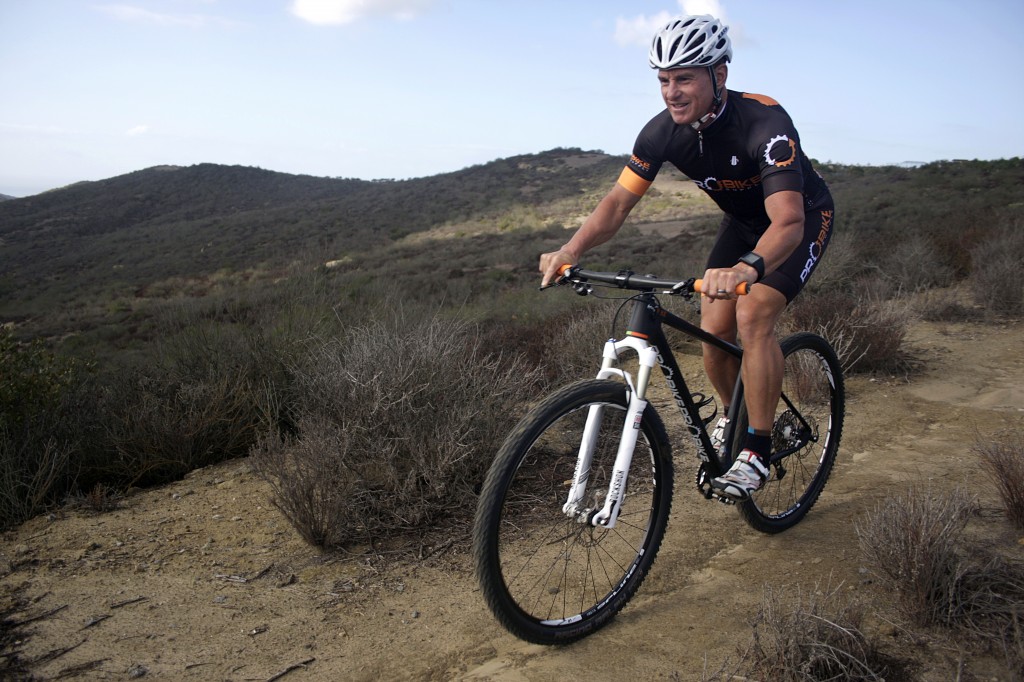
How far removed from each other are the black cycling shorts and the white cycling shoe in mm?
717

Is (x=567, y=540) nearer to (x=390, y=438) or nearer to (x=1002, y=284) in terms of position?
(x=390, y=438)

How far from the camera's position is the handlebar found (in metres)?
2.56

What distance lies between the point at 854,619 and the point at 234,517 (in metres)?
3.27

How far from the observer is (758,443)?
126 inches

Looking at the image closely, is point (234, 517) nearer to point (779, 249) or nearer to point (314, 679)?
point (314, 679)

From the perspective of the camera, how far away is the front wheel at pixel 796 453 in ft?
11.6

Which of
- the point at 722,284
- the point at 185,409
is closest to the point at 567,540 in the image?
the point at 722,284

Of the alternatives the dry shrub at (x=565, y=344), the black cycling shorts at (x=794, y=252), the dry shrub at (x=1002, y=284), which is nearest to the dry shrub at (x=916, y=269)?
the dry shrub at (x=1002, y=284)

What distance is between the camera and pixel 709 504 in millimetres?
4043

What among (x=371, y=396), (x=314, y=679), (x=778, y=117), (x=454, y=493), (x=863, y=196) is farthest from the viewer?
(x=863, y=196)

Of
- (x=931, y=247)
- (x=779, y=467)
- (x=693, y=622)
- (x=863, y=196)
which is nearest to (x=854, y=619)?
(x=693, y=622)

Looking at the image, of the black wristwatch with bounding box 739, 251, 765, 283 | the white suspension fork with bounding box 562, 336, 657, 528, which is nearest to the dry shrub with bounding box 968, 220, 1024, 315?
the black wristwatch with bounding box 739, 251, 765, 283

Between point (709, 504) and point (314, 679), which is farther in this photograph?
point (709, 504)

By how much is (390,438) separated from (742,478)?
1913 mm
